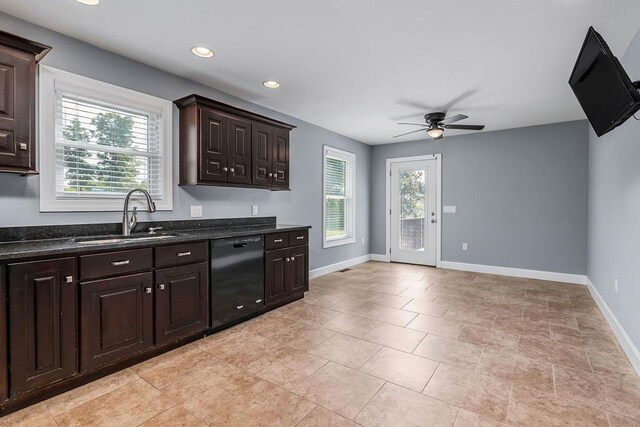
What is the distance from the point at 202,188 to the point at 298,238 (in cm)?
128

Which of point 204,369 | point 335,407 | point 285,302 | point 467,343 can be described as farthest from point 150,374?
point 467,343

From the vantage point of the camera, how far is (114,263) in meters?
2.27

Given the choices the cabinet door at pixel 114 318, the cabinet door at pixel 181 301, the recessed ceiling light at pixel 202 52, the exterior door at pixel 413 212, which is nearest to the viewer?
the cabinet door at pixel 114 318

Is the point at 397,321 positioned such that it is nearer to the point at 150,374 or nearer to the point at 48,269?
the point at 150,374

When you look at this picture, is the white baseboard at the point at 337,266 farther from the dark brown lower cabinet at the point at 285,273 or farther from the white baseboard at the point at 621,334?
the white baseboard at the point at 621,334

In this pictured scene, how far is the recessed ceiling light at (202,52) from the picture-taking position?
2732mm

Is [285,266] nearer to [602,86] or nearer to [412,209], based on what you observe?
[602,86]

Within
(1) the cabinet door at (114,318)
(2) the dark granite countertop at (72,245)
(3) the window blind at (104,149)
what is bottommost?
(1) the cabinet door at (114,318)

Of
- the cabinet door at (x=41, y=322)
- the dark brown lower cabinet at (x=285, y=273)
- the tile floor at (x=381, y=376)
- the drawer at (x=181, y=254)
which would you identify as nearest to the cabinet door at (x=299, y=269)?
the dark brown lower cabinet at (x=285, y=273)

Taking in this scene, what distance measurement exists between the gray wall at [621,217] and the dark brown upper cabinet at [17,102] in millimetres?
4286

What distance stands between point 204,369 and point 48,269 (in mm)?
1220

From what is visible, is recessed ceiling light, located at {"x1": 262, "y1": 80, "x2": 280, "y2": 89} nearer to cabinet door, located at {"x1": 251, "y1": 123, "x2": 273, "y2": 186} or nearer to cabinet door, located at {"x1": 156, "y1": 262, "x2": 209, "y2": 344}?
cabinet door, located at {"x1": 251, "y1": 123, "x2": 273, "y2": 186}

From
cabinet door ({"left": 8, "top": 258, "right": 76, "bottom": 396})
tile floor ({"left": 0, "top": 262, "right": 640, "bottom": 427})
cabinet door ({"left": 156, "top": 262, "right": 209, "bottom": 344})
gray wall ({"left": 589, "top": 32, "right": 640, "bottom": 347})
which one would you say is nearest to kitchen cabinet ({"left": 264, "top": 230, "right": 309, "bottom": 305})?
tile floor ({"left": 0, "top": 262, "right": 640, "bottom": 427})

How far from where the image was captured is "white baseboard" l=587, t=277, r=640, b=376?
2.34 m
